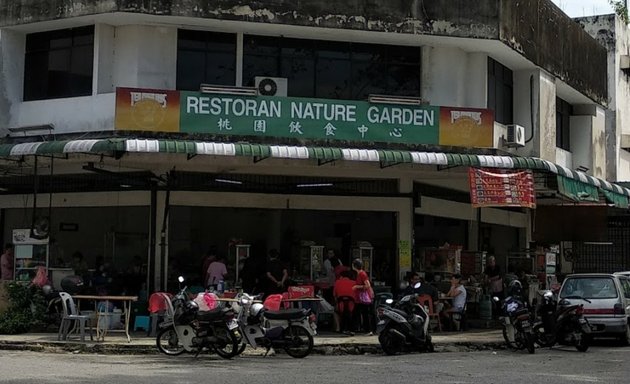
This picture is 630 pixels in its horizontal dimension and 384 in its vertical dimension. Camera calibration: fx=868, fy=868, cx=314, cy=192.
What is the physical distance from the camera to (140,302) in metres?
18.9

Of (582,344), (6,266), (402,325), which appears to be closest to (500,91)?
(582,344)

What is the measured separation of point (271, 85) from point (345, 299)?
195 inches

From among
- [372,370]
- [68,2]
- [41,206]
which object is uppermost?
[68,2]

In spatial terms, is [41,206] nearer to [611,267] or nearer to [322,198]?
[322,198]

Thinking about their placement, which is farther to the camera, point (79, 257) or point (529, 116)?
point (529, 116)

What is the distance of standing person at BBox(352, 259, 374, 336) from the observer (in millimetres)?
18222

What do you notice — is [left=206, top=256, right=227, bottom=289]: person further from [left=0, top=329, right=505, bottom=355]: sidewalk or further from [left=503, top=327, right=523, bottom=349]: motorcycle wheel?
[left=503, top=327, right=523, bottom=349]: motorcycle wheel

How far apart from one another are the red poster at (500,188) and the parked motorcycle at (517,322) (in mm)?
2388

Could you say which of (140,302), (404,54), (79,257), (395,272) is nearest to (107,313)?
(140,302)

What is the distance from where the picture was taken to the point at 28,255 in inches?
749

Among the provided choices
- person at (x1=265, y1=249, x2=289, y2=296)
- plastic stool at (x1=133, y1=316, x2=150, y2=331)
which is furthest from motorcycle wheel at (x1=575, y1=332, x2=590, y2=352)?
plastic stool at (x1=133, y1=316, x2=150, y2=331)

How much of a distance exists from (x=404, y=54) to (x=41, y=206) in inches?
380

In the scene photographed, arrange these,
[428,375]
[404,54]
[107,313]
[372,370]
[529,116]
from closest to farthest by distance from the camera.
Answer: [428,375] < [372,370] < [107,313] < [404,54] < [529,116]

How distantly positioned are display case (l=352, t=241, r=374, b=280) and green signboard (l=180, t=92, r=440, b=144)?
3.04m
